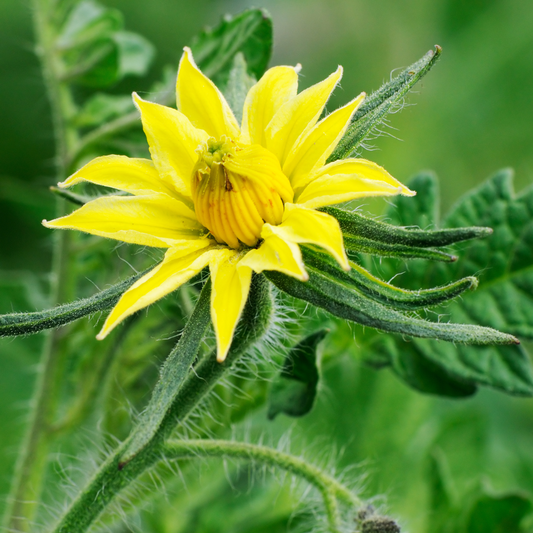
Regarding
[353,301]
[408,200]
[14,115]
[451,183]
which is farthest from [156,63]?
[353,301]

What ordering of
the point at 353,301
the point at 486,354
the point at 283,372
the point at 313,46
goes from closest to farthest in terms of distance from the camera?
1. the point at 353,301
2. the point at 283,372
3. the point at 486,354
4. the point at 313,46

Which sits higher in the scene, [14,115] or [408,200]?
[408,200]

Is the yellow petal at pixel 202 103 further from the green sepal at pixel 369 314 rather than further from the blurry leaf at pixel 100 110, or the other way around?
the blurry leaf at pixel 100 110

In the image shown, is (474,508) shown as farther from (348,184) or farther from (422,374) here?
(348,184)

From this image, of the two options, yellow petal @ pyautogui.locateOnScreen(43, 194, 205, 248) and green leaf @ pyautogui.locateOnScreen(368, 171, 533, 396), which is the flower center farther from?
green leaf @ pyautogui.locateOnScreen(368, 171, 533, 396)

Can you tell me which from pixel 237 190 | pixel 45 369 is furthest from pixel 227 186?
pixel 45 369

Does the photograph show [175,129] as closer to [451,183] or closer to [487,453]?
[487,453]

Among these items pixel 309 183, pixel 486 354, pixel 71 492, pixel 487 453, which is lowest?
pixel 71 492
